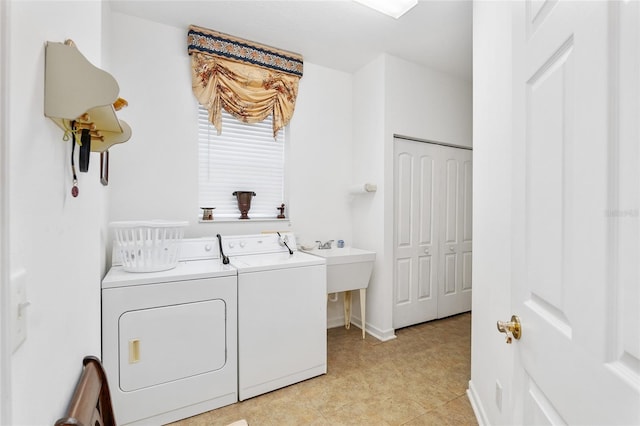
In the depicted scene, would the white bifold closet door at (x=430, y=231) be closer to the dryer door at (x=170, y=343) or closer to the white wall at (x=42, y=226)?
the dryer door at (x=170, y=343)

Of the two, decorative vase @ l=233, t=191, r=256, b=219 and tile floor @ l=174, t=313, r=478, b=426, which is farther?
decorative vase @ l=233, t=191, r=256, b=219

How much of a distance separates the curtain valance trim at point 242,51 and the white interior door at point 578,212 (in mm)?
2410

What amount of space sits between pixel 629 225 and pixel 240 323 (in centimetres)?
197

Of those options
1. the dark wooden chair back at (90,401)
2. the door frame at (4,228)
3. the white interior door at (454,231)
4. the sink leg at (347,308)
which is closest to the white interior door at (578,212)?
the door frame at (4,228)

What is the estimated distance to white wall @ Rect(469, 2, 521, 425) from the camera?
150cm

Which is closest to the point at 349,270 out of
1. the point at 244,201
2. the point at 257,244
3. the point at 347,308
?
the point at 347,308

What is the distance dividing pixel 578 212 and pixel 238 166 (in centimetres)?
270

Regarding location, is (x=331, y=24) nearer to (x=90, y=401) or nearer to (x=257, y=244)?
(x=257, y=244)

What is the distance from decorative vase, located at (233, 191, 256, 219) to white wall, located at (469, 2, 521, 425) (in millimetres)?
1868

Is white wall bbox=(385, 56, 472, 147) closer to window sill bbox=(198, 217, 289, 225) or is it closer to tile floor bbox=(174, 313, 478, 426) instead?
window sill bbox=(198, 217, 289, 225)

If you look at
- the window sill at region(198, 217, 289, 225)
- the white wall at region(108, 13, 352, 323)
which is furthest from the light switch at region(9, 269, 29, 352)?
the window sill at region(198, 217, 289, 225)

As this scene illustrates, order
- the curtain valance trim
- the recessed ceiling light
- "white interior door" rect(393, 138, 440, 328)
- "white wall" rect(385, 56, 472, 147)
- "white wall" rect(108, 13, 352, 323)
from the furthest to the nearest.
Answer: "white interior door" rect(393, 138, 440, 328) → "white wall" rect(385, 56, 472, 147) → the curtain valance trim → "white wall" rect(108, 13, 352, 323) → the recessed ceiling light

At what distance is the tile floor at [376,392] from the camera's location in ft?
6.15

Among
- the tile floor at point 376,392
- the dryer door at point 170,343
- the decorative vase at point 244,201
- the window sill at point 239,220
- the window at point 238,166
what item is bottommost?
the tile floor at point 376,392
